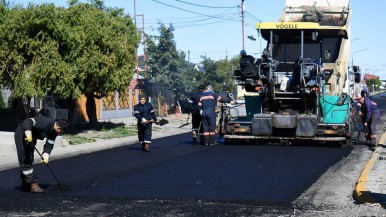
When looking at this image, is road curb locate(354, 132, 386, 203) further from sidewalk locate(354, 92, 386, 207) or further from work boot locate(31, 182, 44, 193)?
work boot locate(31, 182, 44, 193)

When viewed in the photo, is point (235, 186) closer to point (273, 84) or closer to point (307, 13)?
point (273, 84)

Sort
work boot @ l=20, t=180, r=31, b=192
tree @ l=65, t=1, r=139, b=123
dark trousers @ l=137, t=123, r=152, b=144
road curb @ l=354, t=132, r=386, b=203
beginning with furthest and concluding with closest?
tree @ l=65, t=1, r=139, b=123, dark trousers @ l=137, t=123, r=152, b=144, work boot @ l=20, t=180, r=31, b=192, road curb @ l=354, t=132, r=386, b=203

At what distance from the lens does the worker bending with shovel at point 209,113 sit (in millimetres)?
19750

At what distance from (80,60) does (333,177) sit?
39.5ft

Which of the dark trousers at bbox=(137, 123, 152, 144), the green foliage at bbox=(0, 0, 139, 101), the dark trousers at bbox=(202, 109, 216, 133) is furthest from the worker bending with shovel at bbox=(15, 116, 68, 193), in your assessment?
the green foliage at bbox=(0, 0, 139, 101)

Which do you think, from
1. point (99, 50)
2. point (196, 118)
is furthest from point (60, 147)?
point (99, 50)

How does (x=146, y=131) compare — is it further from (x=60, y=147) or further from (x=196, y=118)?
(x=60, y=147)

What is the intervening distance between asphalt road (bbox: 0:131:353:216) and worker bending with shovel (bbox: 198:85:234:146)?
1.68m

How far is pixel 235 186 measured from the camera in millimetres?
11133

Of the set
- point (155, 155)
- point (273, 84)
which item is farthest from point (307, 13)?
point (155, 155)

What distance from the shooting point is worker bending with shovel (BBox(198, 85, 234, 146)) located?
19750 millimetres

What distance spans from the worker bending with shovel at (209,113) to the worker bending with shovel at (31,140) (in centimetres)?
887

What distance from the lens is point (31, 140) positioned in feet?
35.4

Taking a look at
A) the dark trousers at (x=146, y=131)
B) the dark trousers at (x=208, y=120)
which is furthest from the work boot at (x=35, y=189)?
the dark trousers at (x=208, y=120)
